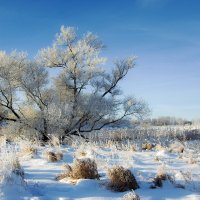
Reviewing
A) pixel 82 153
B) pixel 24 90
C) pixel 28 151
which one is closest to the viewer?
pixel 82 153

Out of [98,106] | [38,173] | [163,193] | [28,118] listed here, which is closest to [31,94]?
[28,118]

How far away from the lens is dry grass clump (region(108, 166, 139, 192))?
22.5 feet

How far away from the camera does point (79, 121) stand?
2917 cm

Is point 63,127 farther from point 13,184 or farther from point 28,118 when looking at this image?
point 13,184

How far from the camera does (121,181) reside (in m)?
6.91

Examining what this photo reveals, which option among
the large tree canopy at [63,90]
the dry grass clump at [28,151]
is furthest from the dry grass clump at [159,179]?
the large tree canopy at [63,90]

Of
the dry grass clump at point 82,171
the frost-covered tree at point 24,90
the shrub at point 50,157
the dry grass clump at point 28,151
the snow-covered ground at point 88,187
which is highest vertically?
the frost-covered tree at point 24,90

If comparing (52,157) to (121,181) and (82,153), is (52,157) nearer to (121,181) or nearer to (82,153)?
(82,153)

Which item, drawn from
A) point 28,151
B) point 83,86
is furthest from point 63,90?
point 28,151

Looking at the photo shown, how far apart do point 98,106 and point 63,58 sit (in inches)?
160

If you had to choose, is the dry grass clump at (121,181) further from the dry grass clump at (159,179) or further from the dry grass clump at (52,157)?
the dry grass clump at (52,157)

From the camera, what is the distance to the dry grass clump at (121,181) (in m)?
6.86

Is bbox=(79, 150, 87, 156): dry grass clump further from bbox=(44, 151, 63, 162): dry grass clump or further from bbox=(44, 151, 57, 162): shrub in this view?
bbox=(44, 151, 57, 162): shrub

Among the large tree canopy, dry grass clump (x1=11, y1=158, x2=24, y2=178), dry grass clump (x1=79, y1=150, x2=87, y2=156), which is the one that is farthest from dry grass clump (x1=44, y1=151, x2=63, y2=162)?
the large tree canopy
